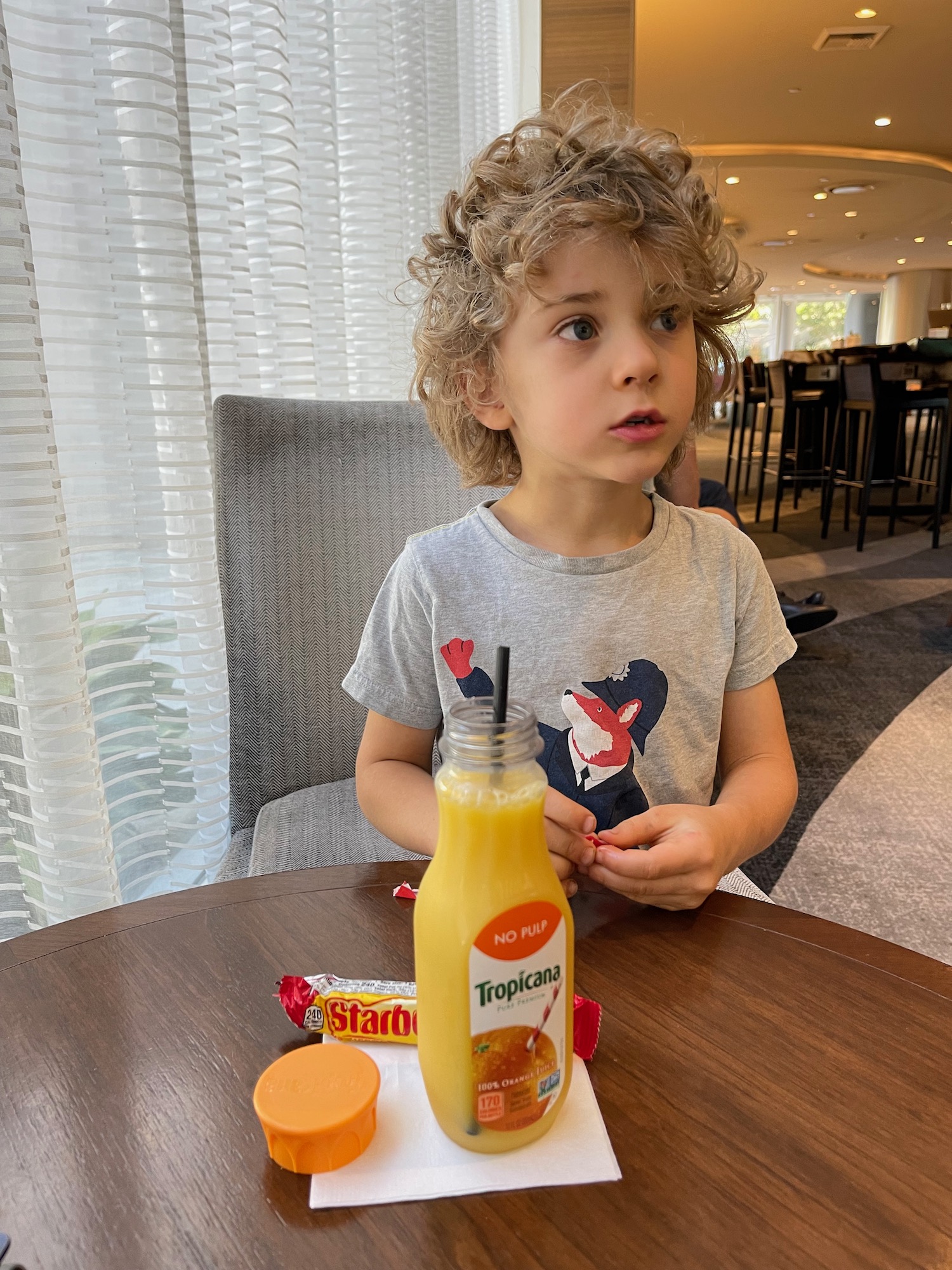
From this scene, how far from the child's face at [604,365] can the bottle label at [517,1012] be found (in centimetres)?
48

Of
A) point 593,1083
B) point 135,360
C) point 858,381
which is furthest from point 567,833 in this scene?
point 858,381

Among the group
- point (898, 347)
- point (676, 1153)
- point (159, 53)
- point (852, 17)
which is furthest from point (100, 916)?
point (898, 347)

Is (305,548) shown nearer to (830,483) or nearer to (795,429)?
(830,483)

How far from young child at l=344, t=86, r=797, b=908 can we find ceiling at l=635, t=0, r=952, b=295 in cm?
257

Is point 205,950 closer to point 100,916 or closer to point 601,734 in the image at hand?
point 100,916

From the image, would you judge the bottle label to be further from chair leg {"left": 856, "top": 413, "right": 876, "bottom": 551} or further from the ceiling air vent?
the ceiling air vent

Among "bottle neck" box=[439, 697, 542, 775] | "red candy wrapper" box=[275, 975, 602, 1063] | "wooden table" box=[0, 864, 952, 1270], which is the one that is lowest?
"wooden table" box=[0, 864, 952, 1270]

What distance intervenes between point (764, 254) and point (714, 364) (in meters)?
16.1

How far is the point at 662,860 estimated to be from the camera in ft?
2.08

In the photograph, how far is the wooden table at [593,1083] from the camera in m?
0.41

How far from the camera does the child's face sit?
780mm

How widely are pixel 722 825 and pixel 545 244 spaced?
53cm

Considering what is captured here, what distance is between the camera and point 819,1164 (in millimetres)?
446

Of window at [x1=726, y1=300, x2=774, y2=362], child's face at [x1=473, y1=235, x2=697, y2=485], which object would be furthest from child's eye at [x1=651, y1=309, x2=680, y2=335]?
window at [x1=726, y1=300, x2=774, y2=362]
